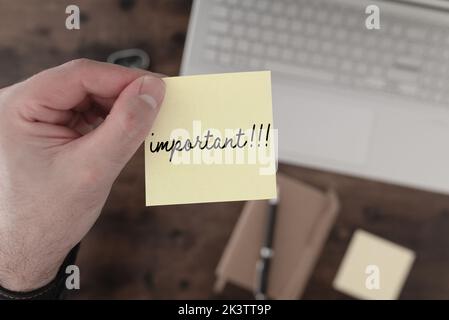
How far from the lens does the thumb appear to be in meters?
0.41

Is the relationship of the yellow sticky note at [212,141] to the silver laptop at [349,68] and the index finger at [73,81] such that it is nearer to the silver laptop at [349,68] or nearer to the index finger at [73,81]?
the index finger at [73,81]

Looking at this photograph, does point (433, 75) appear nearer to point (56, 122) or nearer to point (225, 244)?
point (225, 244)

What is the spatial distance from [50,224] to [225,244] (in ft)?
0.95

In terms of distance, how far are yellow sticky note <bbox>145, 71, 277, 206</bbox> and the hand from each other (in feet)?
0.07

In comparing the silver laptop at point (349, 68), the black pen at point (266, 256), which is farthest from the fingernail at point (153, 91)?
the black pen at point (266, 256)

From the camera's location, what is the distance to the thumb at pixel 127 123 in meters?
0.41

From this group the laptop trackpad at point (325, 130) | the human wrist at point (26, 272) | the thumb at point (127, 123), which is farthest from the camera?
the laptop trackpad at point (325, 130)

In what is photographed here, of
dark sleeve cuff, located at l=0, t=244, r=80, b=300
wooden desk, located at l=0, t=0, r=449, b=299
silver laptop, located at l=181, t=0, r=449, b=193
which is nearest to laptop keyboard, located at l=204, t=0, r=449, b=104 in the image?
silver laptop, located at l=181, t=0, r=449, b=193

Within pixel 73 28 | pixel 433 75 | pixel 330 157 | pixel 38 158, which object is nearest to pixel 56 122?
pixel 38 158

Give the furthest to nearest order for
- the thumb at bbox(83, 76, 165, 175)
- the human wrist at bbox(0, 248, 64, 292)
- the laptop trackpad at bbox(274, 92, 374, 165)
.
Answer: the laptop trackpad at bbox(274, 92, 374, 165) < the human wrist at bbox(0, 248, 64, 292) < the thumb at bbox(83, 76, 165, 175)

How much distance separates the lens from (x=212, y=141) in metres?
0.44

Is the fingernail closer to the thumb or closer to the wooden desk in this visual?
the thumb

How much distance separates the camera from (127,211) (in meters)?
0.69

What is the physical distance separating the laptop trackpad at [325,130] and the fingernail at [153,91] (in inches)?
10.4
